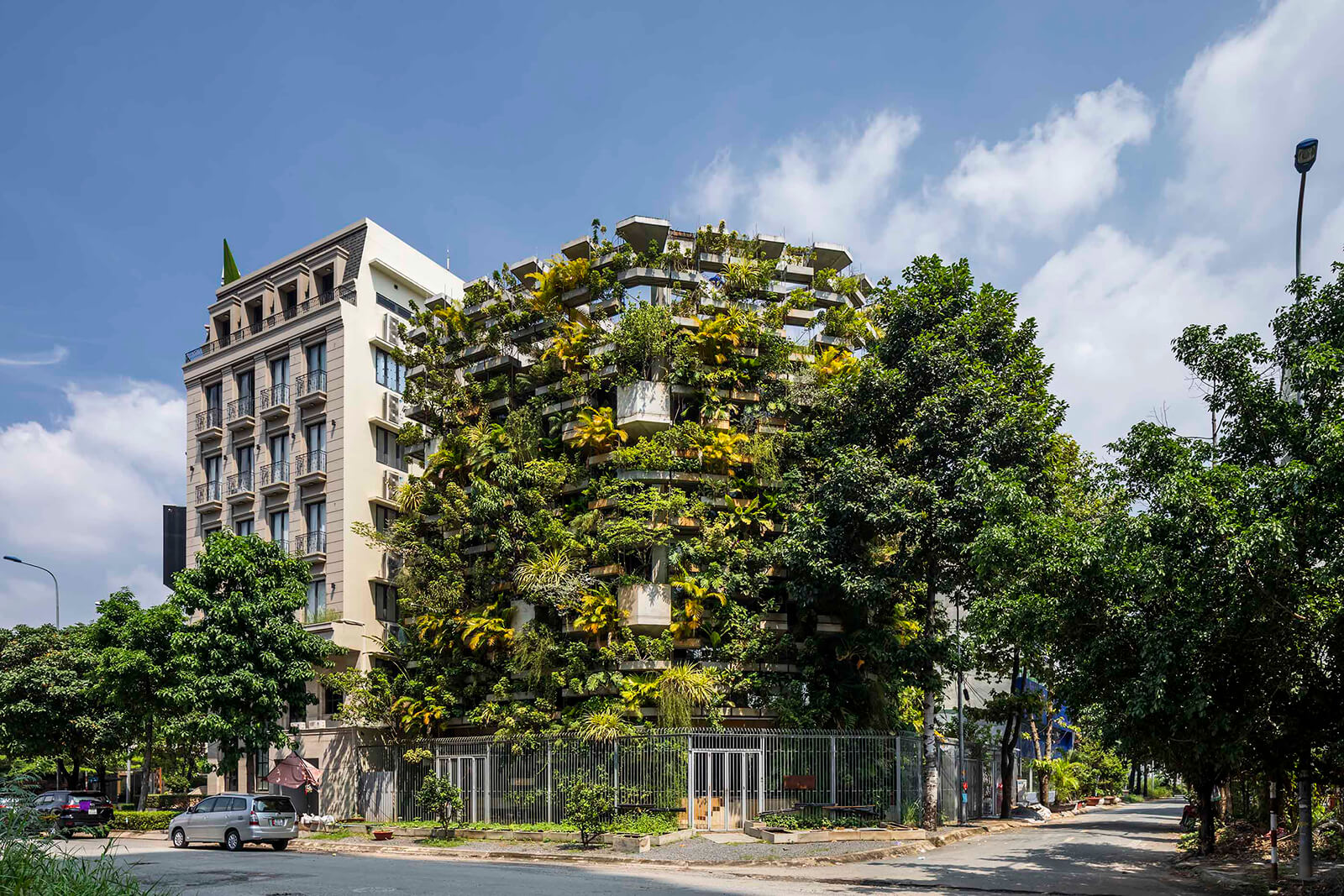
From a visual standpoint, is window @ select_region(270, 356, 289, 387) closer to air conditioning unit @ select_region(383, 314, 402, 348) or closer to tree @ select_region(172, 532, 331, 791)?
air conditioning unit @ select_region(383, 314, 402, 348)

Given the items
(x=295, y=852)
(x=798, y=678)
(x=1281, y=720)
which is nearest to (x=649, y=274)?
(x=798, y=678)

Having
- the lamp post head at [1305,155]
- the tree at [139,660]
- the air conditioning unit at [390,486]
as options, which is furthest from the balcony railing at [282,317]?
the lamp post head at [1305,155]

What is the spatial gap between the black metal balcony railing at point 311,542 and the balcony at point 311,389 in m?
5.43

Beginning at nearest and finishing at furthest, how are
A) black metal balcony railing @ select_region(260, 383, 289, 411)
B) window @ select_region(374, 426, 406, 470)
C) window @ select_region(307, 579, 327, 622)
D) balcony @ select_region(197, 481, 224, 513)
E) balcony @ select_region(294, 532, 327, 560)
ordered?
window @ select_region(307, 579, 327, 622), balcony @ select_region(294, 532, 327, 560), window @ select_region(374, 426, 406, 470), black metal balcony railing @ select_region(260, 383, 289, 411), balcony @ select_region(197, 481, 224, 513)

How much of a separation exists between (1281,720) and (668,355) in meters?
21.3

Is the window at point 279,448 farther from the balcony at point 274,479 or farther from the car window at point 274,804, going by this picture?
the car window at point 274,804

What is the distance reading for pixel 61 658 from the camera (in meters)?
44.8

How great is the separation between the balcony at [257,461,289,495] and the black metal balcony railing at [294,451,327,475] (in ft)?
2.43

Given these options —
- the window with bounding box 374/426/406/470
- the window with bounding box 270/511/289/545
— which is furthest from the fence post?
the window with bounding box 270/511/289/545

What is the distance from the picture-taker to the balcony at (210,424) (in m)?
48.2

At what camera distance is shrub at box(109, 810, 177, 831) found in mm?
36688

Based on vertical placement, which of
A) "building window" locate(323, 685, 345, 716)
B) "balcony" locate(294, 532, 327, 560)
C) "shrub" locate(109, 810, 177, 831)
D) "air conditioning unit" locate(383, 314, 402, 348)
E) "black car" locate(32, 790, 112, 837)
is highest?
"air conditioning unit" locate(383, 314, 402, 348)

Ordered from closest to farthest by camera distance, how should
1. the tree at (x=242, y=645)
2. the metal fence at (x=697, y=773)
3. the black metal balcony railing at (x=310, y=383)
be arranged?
the metal fence at (x=697, y=773), the tree at (x=242, y=645), the black metal balcony railing at (x=310, y=383)

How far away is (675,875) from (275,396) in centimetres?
3240
